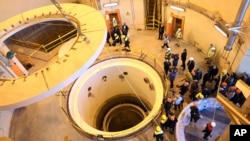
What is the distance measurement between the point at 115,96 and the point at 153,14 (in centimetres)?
699

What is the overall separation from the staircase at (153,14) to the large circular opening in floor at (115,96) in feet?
13.2

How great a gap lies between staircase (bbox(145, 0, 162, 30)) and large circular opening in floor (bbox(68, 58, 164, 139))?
4.02 metres

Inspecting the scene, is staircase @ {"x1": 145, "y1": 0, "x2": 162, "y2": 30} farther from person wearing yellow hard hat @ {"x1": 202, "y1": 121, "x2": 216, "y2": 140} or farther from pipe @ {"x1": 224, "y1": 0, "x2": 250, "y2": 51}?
person wearing yellow hard hat @ {"x1": 202, "y1": 121, "x2": 216, "y2": 140}

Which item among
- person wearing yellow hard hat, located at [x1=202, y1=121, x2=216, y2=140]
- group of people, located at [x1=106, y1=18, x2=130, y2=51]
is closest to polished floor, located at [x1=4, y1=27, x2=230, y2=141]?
person wearing yellow hard hat, located at [x1=202, y1=121, x2=216, y2=140]

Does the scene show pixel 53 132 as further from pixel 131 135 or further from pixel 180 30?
pixel 180 30

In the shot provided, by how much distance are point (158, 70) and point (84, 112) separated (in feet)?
18.7

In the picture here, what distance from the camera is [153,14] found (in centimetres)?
1603

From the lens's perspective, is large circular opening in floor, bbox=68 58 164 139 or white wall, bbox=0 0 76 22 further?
white wall, bbox=0 0 76 22

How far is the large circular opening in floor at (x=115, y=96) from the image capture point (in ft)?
39.4

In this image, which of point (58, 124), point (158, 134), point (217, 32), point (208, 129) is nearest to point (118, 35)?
point (217, 32)

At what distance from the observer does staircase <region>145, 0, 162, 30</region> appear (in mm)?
15742

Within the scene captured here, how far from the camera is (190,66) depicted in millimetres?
12023

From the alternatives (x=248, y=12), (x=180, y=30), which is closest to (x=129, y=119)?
(x=180, y=30)

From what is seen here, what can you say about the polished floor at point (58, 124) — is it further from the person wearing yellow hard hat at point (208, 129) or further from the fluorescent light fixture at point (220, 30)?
the fluorescent light fixture at point (220, 30)
